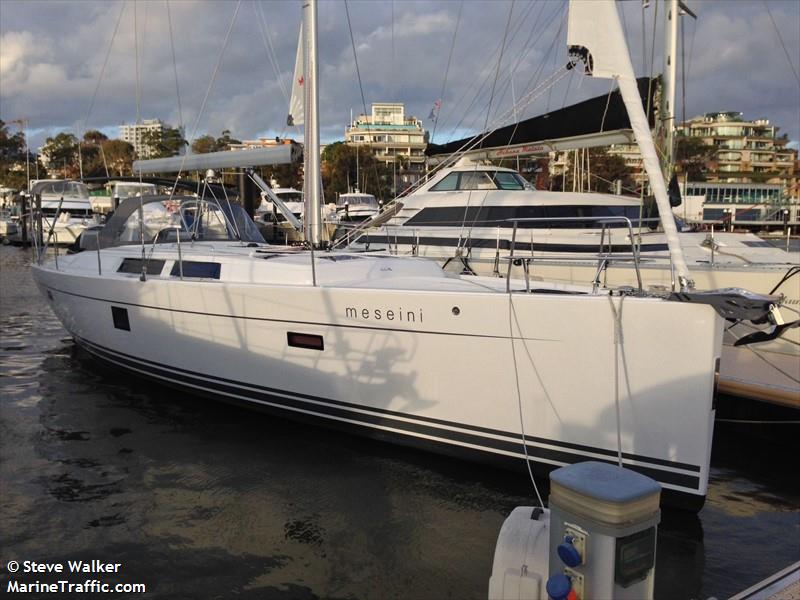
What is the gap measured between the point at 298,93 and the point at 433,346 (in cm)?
423

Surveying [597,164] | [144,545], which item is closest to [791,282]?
[144,545]

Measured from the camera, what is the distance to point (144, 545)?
4168 millimetres

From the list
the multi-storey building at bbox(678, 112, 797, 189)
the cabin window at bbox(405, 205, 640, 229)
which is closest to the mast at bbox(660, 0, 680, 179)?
the cabin window at bbox(405, 205, 640, 229)

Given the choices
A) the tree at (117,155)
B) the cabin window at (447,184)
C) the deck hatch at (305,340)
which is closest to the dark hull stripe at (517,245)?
the cabin window at (447,184)

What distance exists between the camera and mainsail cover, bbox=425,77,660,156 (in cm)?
914

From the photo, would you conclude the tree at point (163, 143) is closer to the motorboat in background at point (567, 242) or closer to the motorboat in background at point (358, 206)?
the motorboat in background at point (358, 206)

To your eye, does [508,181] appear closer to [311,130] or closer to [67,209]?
[311,130]

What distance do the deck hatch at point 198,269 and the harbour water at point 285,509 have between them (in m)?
1.42

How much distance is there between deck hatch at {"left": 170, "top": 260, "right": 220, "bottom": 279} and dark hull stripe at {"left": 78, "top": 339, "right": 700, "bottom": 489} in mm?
987

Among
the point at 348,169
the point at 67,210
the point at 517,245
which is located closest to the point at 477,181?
the point at 517,245

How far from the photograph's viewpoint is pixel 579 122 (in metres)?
9.50

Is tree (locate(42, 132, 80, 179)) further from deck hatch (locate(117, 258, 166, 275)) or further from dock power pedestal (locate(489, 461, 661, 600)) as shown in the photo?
dock power pedestal (locate(489, 461, 661, 600))

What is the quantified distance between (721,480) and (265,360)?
13.4 ft

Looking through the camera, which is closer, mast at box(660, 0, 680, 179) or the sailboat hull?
the sailboat hull
